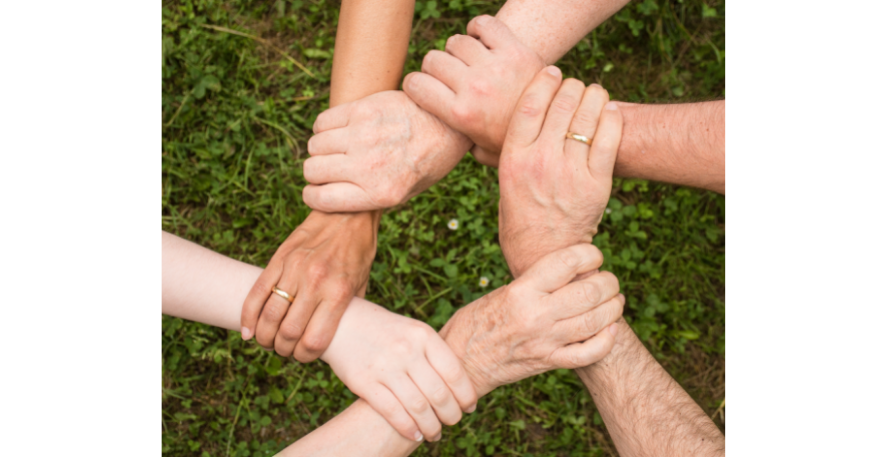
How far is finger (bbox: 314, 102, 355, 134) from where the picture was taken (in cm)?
240

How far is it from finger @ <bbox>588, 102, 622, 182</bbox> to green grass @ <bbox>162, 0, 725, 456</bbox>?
4.62ft

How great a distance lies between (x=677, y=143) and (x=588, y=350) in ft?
2.82

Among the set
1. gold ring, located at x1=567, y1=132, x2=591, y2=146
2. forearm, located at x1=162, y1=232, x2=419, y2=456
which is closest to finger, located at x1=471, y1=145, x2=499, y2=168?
gold ring, located at x1=567, y1=132, x2=591, y2=146

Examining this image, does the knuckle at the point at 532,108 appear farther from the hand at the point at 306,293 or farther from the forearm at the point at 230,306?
the forearm at the point at 230,306

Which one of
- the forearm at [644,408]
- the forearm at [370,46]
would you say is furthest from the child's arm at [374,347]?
the forearm at [370,46]

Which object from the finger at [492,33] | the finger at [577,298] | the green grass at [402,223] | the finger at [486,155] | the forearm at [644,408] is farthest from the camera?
the green grass at [402,223]

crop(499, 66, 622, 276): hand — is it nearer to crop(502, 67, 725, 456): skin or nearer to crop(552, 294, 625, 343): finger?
crop(502, 67, 725, 456): skin

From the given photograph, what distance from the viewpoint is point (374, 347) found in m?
2.23

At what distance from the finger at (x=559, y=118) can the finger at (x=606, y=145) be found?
0.37ft

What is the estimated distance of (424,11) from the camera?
12.0 ft

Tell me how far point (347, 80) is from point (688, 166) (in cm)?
148

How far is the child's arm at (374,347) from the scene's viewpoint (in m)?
2.12

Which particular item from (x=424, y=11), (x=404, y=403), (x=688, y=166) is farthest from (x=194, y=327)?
(x=688, y=166)

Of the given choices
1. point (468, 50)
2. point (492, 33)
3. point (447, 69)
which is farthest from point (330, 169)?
point (492, 33)
